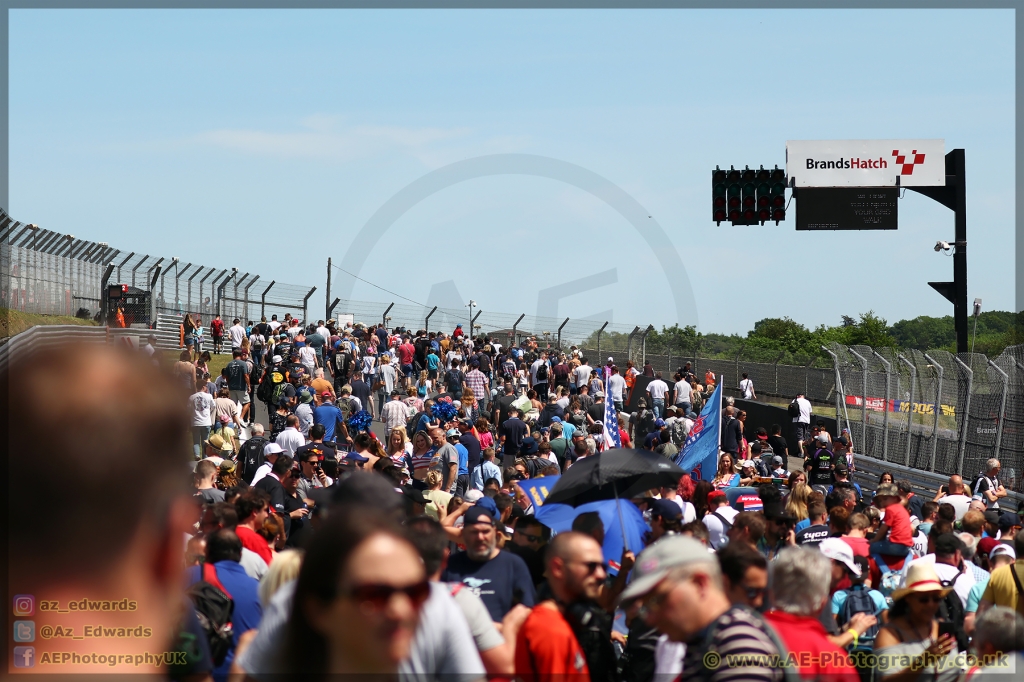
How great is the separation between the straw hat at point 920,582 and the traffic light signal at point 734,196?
24050mm

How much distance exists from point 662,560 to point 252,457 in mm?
10491

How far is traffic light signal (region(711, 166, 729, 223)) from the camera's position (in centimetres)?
2858

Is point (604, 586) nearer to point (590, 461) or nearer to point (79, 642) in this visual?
point (590, 461)

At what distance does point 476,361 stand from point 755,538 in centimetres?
1905

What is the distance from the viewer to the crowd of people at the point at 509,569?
154cm

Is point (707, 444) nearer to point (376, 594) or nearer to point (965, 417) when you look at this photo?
point (965, 417)

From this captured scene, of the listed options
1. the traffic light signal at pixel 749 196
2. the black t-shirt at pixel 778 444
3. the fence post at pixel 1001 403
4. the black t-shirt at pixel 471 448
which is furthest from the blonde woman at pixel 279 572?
the traffic light signal at pixel 749 196

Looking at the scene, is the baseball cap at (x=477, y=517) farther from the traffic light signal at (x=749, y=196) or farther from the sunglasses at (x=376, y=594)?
the traffic light signal at (x=749, y=196)

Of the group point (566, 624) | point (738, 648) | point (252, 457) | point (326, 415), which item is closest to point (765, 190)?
point (326, 415)

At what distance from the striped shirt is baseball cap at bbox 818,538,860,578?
3870 mm

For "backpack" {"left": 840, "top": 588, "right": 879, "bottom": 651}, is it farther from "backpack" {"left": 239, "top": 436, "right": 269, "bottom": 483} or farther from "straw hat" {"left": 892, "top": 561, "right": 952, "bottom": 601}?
"backpack" {"left": 239, "top": 436, "right": 269, "bottom": 483}

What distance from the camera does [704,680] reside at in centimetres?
356

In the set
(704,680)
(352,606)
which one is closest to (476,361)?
(704,680)

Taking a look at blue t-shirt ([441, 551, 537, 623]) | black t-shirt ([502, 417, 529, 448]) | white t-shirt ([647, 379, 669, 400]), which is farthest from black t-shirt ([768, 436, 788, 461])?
blue t-shirt ([441, 551, 537, 623])
